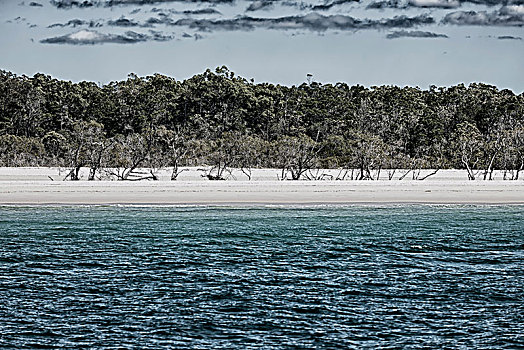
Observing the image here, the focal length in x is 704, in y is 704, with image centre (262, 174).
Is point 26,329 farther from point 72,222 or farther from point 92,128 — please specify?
point 92,128

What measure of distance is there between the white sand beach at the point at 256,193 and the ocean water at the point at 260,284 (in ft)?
16.6

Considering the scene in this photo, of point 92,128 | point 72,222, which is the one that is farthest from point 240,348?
point 92,128

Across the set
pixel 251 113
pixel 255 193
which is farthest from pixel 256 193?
pixel 251 113

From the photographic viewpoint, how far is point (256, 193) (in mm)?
27172

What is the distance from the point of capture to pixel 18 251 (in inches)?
591

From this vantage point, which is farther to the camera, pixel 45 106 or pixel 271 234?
pixel 45 106

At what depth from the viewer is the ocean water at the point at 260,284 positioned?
8.92m

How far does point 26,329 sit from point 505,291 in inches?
286

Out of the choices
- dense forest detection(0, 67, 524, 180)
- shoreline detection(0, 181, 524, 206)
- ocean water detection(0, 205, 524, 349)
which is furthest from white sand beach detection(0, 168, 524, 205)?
dense forest detection(0, 67, 524, 180)

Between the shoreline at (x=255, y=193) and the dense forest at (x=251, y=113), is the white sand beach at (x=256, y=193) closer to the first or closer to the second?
the shoreline at (x=255, y=193)

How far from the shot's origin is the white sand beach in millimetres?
25469

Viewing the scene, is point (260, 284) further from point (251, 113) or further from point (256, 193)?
point (251, 113)

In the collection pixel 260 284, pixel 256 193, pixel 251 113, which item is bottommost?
pixel 260 284

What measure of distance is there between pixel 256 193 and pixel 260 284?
1541 centimetres
